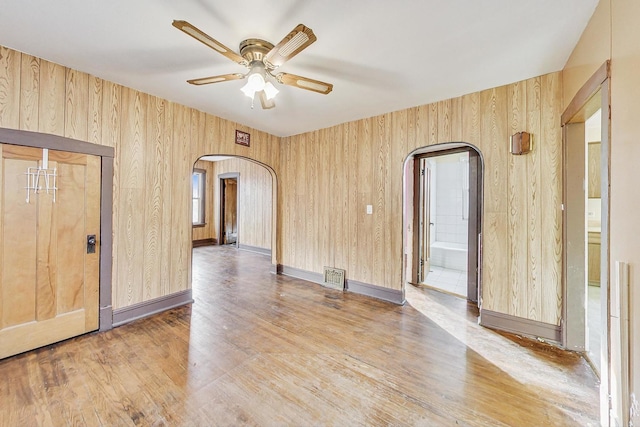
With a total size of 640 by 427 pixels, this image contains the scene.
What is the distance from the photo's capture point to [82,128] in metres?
2.51

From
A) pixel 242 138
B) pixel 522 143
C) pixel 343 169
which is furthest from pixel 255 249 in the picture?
pixel 522 143

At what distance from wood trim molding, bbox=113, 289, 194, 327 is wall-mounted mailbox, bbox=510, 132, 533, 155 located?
4.27m

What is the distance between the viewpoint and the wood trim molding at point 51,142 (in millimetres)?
2127

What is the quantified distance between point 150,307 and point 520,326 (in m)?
4.17

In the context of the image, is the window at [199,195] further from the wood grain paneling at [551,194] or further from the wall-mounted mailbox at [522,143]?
the wood grain paneling at [551,194]

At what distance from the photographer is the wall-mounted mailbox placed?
2.49 meters

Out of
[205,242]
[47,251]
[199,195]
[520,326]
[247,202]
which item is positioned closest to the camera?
[47,251]

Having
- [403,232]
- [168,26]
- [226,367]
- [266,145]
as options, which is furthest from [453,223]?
[168,26]

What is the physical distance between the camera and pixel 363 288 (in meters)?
3.78

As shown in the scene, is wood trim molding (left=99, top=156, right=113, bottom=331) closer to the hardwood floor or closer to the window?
the hardwood floor

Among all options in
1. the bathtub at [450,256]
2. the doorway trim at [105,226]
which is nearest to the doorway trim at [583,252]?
the bathtub at [450,256]

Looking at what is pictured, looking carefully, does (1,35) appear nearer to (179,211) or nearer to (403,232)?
(179,211)

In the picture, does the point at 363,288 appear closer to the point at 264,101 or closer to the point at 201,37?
the point at 264,101

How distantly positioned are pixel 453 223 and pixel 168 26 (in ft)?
20.3
